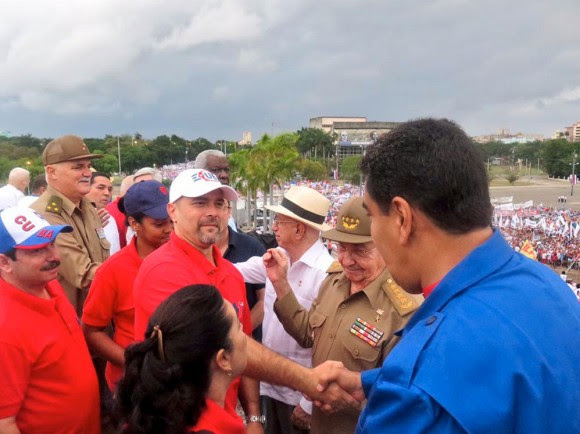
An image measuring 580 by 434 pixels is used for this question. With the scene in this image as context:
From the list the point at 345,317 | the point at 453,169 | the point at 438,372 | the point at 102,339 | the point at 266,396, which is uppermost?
the point at 453,169

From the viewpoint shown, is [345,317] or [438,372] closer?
[438,372]

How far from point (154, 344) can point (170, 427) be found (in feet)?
0.88

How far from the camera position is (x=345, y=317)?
9.14 feet

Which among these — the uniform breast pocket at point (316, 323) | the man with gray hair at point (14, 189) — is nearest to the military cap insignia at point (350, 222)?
the uniform breast pocket at point (316, 323)

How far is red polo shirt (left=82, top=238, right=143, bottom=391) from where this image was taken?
2.96 m

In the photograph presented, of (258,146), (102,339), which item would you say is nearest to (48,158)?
(102,339)

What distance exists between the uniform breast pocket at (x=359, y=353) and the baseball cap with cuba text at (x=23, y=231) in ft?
5.52

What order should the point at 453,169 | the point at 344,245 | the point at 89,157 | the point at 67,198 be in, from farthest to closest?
1. the point at 89,157
2. the point at 67,198
3. the point at 344,245
4. the point at 453,169

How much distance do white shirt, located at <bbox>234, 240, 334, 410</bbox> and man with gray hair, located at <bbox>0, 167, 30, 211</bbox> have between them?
4302 millimetres

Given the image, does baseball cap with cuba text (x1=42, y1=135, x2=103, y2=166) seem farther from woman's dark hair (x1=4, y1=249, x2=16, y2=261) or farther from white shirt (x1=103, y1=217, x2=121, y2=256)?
woman's dark hair (x1=4, y1=249, x2=16, y2=261)

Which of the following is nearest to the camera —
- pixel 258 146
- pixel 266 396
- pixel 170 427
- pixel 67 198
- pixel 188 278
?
pixel 170 427

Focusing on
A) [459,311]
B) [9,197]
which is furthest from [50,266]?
[9,197]

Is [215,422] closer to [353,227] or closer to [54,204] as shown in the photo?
[353,227]

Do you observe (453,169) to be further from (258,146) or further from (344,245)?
(258,146)
